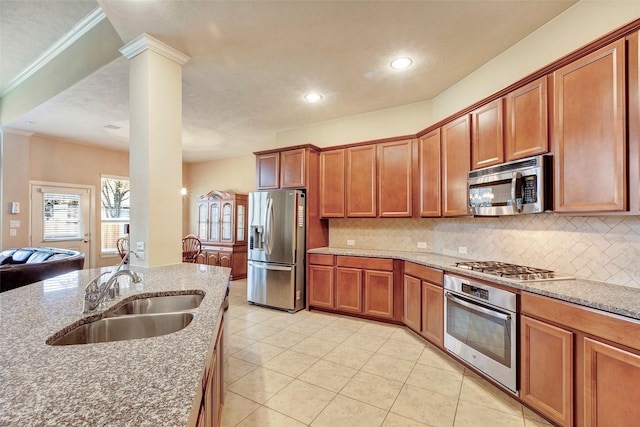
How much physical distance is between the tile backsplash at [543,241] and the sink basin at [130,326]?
2.68 meters

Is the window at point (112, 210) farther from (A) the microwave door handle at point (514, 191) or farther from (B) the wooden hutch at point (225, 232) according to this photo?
(A) the microwave door handle at point (514, 191)

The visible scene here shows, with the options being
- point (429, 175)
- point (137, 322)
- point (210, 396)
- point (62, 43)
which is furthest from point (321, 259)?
point (62, 43)

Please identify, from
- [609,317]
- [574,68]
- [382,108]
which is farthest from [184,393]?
[382,108]

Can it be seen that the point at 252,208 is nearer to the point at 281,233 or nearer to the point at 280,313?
the point at 281,233

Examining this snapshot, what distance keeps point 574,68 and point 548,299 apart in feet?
4.99

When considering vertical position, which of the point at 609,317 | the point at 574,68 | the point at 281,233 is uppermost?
the point at 574,68

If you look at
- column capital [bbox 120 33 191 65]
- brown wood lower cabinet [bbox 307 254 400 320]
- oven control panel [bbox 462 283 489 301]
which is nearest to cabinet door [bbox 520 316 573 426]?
oven control panel [bbox 462 283 489 301]

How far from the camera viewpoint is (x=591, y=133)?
1809 millimetres

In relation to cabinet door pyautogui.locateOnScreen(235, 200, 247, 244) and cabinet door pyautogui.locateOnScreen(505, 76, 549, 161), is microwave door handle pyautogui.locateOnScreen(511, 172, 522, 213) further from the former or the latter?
cabinet door pyautogui.locateOnScreen(235, 200, 247, 244)

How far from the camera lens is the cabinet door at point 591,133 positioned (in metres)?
1.68

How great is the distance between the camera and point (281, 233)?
13.3 feet

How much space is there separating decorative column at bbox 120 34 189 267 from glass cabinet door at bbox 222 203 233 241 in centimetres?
368

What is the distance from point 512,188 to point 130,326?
8.90 ft

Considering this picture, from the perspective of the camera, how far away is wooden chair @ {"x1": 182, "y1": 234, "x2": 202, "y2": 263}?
18.8 ft
